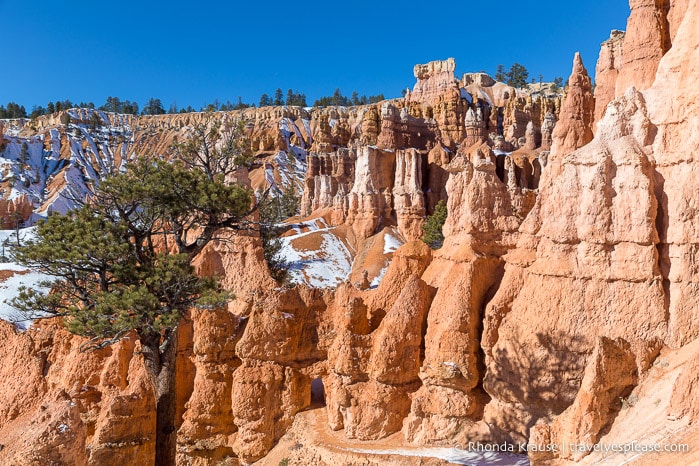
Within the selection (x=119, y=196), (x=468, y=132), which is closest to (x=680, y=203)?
(x=119, y=196)

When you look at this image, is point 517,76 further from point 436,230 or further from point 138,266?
point 138,266

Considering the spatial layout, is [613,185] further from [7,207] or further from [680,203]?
[7,207]

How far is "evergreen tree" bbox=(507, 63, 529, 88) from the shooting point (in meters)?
126

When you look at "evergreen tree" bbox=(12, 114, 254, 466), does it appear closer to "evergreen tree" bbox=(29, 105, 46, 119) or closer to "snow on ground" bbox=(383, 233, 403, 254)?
"snow on ground" bbox=(383, 233, 403, 254)

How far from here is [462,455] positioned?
12.0 m

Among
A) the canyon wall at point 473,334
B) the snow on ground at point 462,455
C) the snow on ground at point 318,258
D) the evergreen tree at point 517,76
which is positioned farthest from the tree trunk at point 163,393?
the evergreen tree at point 517,76

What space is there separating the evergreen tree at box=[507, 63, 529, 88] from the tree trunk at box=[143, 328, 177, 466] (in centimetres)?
12752

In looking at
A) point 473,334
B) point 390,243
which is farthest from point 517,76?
point 473,334

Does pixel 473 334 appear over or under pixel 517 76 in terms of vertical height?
under

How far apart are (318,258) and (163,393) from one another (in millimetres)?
34273

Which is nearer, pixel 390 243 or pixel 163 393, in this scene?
pixel 163 393

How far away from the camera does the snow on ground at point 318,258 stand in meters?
40.9

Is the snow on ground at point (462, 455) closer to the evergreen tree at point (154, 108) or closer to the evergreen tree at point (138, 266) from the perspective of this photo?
the evergreen tree at point (138, 266)

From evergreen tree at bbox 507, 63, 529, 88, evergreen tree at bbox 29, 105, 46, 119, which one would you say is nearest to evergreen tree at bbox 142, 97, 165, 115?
evergreen tree at bbox 29, 105, 46, 119
